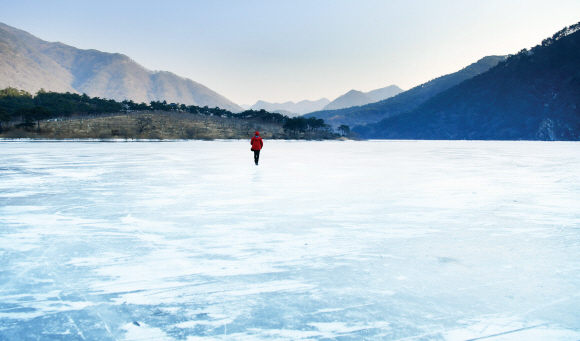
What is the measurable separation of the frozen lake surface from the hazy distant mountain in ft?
491

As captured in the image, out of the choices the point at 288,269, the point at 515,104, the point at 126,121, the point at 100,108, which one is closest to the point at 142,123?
the point at 126,121

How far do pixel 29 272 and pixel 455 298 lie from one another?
4251 mm

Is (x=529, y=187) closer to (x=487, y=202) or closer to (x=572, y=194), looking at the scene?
(x=572, y=194)

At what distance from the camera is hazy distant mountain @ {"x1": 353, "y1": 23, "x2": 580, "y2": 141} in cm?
13512

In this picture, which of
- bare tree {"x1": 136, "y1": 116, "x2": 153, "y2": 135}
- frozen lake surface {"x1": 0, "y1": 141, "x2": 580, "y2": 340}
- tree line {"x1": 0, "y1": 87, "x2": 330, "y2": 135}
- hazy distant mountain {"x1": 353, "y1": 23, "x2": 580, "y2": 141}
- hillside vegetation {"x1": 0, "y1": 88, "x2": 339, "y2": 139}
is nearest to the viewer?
frozen lake surface {"x1": 0, "y1": 141, "x2": 580, "y2": 340}

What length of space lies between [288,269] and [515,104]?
178 m

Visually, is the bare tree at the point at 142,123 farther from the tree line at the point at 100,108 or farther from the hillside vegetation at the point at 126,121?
the tree line at the point at 100,108

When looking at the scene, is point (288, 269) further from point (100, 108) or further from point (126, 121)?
point (100, 108)

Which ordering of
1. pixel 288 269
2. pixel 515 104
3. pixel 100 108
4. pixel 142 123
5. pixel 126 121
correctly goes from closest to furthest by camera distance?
pixel 288 269, pixel 142 123, pixel 126 121, pixel 100 108, pixel 515 104

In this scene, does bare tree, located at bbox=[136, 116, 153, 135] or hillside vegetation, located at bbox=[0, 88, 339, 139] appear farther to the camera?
bare tree, located at bbox=[136, 116, 153, 135]

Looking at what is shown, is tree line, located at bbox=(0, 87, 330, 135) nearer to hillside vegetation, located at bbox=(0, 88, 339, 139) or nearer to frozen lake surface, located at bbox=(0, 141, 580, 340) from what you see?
hillside vegetation, located at bbox=(0, 88, 339, 139)

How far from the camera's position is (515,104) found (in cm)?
15188

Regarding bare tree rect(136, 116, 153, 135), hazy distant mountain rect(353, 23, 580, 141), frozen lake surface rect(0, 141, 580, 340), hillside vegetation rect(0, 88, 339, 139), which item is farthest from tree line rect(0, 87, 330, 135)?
hazy distant mountain rect(353, 23, 580, 141)

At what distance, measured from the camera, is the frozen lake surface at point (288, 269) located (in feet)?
8.94
